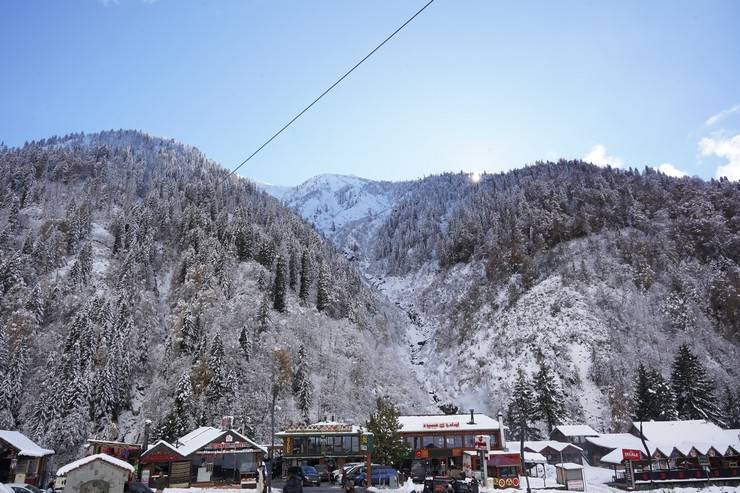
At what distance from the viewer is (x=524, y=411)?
229 ft

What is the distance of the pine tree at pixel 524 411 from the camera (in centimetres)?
7125

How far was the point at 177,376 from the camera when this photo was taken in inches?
2798

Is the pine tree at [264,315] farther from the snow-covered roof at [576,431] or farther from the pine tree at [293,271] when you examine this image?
the snow-covered roof at [576,431]

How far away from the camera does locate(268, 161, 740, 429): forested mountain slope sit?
277ft

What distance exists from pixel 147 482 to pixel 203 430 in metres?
12.0

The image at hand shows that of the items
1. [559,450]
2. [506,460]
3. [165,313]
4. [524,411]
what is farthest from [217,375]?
[559,450]

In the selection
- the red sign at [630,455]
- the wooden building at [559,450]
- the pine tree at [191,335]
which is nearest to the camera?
the red sign at [630,455]

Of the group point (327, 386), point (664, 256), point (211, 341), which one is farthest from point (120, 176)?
point (664, 256)

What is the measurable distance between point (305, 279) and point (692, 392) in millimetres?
70404

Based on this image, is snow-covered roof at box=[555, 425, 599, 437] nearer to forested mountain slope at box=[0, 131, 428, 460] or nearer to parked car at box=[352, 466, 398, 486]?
forested mountain slope at box=[0, 131, 428, 460]

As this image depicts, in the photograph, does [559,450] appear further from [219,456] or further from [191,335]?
[191,335]

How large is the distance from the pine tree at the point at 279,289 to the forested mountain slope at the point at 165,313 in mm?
288

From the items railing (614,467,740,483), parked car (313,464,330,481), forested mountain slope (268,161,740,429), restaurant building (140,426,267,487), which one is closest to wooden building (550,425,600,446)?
forested mountain slope (268,161,740,429)

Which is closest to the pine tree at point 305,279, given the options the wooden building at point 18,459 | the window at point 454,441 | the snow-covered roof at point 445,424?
the snow-covered roof at point 445,424
